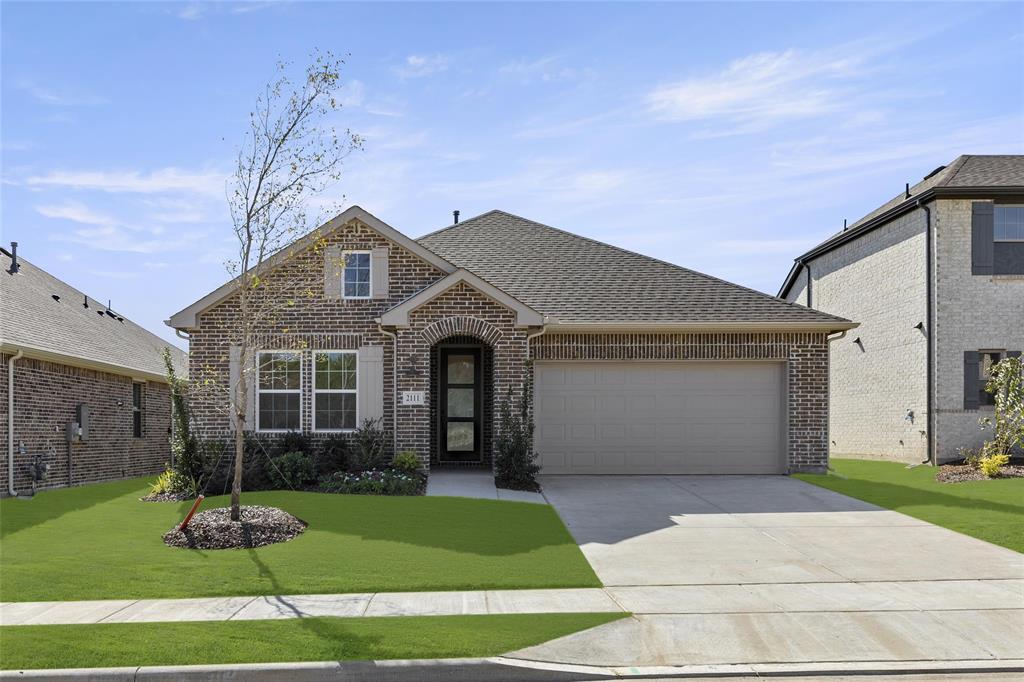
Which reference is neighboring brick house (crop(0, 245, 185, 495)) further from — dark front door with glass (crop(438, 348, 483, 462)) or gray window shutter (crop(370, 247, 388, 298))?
dark front door with glass (crop(438, 348, 483, 462))

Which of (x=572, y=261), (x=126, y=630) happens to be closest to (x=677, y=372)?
(x=572, y=261)

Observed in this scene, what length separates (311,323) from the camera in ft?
55.4

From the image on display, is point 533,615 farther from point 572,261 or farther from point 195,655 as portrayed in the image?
A: point 572,261

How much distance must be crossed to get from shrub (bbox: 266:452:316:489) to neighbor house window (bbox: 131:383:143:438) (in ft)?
27.0

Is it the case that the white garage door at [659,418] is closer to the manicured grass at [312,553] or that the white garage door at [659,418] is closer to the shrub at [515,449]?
the shrub at [515,449]

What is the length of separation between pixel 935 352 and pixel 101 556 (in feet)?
60.6

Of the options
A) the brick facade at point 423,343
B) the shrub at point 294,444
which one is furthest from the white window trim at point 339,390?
the shrub at point 294,444

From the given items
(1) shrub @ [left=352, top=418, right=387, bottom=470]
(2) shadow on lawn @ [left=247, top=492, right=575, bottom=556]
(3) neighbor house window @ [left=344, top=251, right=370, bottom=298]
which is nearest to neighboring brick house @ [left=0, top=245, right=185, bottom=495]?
(2) shadow on lawn @ [left=247, top=492, right=575, bottom=556]

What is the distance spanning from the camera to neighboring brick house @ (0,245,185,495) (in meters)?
15.7

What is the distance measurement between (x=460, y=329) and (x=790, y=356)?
7.13 metres

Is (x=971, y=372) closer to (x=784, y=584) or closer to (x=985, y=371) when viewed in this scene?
(x=985, y=371)

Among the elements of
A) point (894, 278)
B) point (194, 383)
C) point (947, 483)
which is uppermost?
point (894, 278)

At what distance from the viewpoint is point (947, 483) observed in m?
16.9

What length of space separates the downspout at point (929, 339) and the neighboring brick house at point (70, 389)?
772 inches
